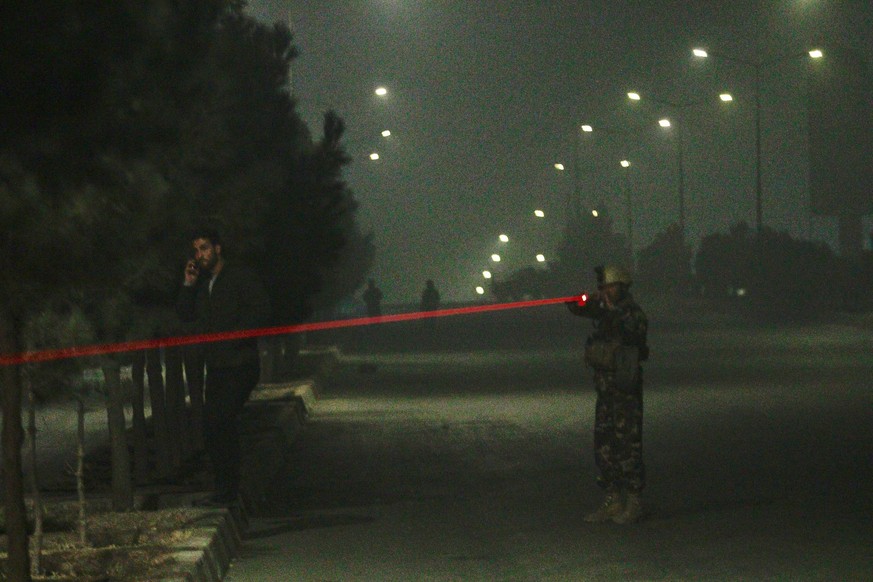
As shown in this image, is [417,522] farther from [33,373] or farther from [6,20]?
[6,20]

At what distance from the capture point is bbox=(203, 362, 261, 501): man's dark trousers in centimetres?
1195

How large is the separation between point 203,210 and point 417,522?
266 cm

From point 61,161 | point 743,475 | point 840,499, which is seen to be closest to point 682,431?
point 743,475

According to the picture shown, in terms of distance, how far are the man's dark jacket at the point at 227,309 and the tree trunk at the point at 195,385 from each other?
4.45 metres

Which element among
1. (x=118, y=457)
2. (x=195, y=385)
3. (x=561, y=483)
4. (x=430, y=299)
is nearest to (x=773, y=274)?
(x=430, y=299)

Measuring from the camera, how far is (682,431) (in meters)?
18.6

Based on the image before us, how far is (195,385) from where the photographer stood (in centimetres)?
1681

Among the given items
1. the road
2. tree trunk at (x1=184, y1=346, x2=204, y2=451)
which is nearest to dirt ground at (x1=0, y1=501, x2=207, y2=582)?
the road

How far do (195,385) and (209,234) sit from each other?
16.5 ft

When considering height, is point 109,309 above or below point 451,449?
above

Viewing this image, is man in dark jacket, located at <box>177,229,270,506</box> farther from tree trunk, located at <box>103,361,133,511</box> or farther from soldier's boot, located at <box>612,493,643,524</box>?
soldier's boot, located at <box>612,493,643,524</box>

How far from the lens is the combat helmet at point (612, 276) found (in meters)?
12.0

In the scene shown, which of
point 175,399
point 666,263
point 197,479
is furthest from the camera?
point 666,263

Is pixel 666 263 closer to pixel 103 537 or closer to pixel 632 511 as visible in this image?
pixel 632 511
